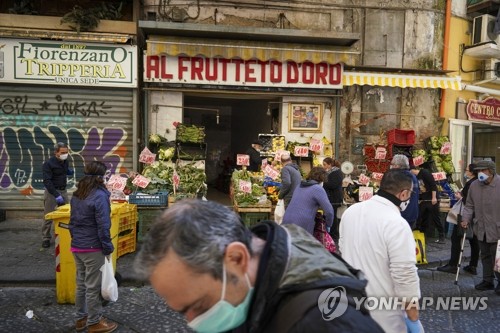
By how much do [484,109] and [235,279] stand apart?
1420 centimetres

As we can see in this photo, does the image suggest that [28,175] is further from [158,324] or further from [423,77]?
[423,77]

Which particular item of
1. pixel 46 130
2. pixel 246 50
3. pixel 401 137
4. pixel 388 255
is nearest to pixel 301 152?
pixel 246 50

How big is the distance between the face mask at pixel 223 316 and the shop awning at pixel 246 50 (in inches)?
366

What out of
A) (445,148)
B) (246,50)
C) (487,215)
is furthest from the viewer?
(445,148)

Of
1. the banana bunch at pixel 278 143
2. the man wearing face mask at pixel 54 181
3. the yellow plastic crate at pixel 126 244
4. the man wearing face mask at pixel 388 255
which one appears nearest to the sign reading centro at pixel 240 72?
the banana bunch at pixel 278 143

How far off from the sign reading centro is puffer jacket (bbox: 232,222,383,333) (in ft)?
31.1

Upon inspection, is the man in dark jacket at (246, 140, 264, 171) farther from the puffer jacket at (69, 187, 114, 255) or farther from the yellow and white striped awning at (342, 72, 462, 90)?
the puffer jacket at (69, 187, 114, 255)

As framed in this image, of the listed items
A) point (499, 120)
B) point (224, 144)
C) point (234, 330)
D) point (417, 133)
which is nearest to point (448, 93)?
point (417, 133)

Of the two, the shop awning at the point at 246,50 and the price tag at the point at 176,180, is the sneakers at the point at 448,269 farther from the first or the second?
the shop awning at the point at 246,50

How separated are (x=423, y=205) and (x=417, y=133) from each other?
381 cm

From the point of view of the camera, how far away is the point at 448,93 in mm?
12250

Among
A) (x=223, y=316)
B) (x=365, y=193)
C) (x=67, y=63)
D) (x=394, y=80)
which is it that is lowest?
(x=365, y=193)

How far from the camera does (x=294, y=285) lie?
50.7 inches

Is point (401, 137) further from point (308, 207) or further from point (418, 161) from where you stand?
point (308, 207)
